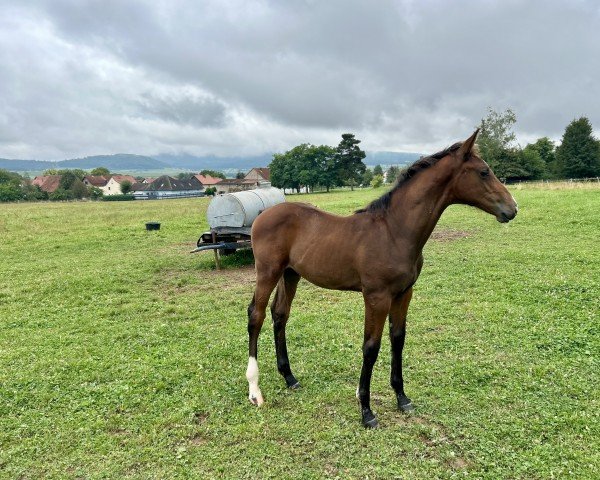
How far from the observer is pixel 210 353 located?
566 cm

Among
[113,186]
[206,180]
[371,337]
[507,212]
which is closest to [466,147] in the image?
[507,212]

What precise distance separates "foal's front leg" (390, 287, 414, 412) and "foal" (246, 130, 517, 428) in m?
0.01

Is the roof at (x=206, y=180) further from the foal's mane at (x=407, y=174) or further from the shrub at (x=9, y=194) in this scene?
the foal's mane at (x=407, y=174)

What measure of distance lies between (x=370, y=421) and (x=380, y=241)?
184 centimetres

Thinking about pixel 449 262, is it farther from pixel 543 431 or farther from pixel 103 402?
pixel 103 402

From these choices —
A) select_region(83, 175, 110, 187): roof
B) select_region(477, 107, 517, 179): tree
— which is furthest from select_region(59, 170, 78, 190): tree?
select_region(477, 107, 517, 179): tree

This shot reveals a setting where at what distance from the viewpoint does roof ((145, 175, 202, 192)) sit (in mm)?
109169

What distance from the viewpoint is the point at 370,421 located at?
3902 millimetres

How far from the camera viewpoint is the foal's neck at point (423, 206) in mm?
3865

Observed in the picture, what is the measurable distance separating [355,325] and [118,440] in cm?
391

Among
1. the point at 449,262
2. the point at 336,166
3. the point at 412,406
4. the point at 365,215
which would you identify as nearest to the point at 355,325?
the point at 412,406

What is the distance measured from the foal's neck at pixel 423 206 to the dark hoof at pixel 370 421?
1.73 meters

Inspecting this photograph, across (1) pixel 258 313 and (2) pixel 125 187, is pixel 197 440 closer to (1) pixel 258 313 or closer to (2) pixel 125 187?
(1) pixel 258 313

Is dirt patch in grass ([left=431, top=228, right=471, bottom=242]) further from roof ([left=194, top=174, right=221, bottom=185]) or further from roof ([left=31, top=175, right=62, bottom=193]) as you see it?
roof ([left=194, top=174, right=221, bottom=185])
